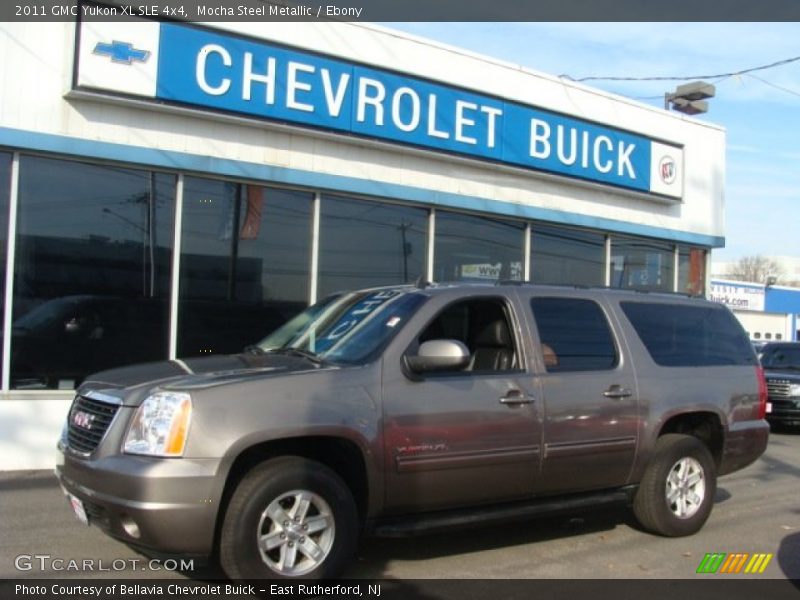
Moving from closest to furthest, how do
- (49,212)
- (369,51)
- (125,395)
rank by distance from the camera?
(125,395), (49,212), (369,51)

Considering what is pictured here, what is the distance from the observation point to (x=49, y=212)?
28.1 feet

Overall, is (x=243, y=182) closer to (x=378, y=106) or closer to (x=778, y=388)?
(x=378, y=106)

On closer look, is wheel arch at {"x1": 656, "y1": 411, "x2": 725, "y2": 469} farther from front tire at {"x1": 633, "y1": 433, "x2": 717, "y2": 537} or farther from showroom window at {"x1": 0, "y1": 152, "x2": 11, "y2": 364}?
showroom window at {"x1": 0, "y1": 152, "x2": 11, "y2": 364}

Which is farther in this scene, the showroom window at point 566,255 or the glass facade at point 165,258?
the showroom window at point 566,255

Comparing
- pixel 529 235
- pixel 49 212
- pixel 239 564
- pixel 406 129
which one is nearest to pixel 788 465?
pixel 529 235

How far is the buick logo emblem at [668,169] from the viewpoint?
47.2 feet

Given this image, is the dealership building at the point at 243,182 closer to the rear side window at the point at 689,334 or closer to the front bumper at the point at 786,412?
the rear side window at the point at 689,334

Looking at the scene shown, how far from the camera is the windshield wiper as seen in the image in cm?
515

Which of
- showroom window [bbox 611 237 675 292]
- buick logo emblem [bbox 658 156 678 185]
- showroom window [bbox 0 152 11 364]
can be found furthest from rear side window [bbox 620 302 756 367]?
buick logo emblem [bbox 658 156 678 185]

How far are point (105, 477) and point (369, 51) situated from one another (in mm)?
7699

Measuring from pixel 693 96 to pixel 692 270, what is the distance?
438 cm

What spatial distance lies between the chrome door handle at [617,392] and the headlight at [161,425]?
3069 millimetres

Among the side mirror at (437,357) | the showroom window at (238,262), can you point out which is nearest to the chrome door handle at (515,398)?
the side mirror at (437,357)

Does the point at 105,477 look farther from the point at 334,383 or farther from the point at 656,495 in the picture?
the point at 656,495
